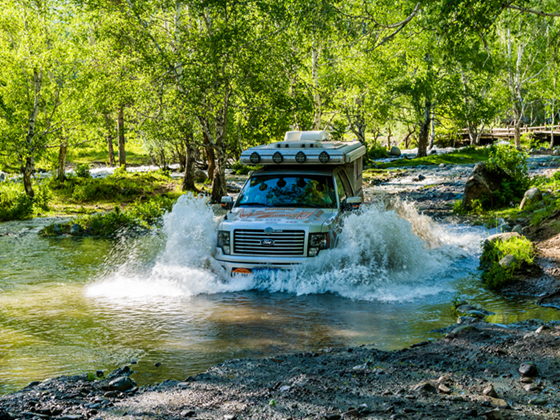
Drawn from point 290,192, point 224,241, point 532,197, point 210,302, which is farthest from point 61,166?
point 532,197

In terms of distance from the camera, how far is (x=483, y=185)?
15.9 m

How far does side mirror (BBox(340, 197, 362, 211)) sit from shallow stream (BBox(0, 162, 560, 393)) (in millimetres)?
260

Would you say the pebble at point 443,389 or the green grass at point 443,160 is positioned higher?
the green grass at point 443,160

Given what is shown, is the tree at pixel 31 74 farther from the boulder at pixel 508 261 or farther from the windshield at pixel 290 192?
the boulder at pixel 508 261

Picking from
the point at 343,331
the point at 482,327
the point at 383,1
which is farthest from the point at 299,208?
the point at 383,1

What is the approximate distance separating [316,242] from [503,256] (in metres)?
3.56

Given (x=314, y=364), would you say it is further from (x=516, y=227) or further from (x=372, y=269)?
(x=516, y=227)

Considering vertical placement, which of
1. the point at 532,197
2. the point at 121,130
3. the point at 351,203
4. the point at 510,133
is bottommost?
the point at 532,197

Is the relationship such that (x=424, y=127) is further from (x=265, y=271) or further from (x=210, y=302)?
(x=210, y=302)

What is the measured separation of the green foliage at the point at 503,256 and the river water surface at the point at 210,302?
31cm

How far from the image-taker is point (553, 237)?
10.2 metres

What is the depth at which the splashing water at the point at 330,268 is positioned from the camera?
9195mm

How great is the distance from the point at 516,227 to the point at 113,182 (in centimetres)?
1893

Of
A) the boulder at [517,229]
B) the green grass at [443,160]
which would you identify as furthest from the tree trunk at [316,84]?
the boulder at [517,229]
